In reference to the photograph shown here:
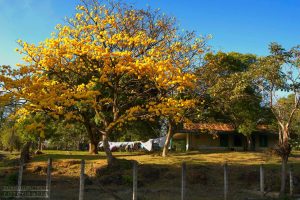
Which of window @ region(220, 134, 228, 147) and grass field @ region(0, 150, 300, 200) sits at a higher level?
window @ region(220, 134, 228, 147)

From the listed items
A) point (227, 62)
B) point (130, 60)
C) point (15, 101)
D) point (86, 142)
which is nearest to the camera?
point (15, 101)

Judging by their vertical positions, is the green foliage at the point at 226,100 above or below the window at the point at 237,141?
above

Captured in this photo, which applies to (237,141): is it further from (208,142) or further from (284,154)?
(284,154)

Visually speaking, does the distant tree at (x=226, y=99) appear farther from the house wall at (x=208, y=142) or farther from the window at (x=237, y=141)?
the window at (x=237, y=141)

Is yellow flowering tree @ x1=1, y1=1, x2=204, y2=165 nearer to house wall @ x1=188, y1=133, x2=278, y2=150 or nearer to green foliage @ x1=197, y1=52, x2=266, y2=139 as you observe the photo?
green foliage @ x1=197, y1=52, x2=266, y2=139

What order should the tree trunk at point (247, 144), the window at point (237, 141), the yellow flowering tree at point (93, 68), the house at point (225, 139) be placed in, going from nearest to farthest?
the yellow flowering tree at point (93, 68) → the tree trunk at point (247, 144) → the house at point (225, 139) → the window at point (237, 141)

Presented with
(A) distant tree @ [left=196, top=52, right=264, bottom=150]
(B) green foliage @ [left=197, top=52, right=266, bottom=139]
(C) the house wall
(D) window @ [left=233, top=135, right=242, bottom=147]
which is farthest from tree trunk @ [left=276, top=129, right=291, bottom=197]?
(D) window @ [left=233, top=135, right=242, bottom=147]

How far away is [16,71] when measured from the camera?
16406 mm

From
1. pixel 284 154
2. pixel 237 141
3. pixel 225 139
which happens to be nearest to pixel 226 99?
pixel 284 154

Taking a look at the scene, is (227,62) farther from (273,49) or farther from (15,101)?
(15,101)

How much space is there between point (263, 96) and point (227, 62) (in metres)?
17.3

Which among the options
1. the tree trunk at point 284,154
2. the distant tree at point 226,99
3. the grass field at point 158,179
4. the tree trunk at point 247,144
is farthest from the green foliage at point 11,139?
the tree trunk at point 284,154

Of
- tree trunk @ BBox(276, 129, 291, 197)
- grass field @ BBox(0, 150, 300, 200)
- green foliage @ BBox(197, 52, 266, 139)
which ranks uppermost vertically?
green foliage @ BBox(197, 52, 266, 139)

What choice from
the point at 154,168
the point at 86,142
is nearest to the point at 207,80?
the point at 154,168
